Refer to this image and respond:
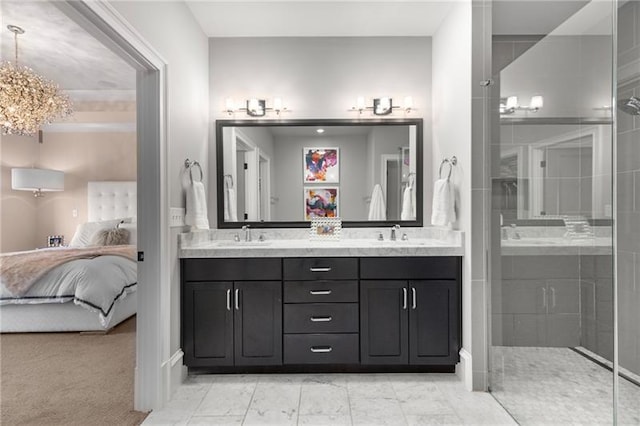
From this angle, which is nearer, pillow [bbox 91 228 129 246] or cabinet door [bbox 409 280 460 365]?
cabinet door [bbox 409 280 460 365]

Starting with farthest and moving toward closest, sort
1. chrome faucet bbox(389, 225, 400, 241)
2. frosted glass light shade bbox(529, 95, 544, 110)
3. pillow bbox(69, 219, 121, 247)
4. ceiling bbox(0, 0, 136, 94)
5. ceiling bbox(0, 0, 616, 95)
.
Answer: pillow bbox(69, 219, 121, 247) < chrome faucet bbox(389, 225, 400, 241) < ceiling bbox(0, 0, 136, 94) < ceiling bbox(0, 0, 616, 95) < frosted glass light shade bbox(529, 95, 544, 110)

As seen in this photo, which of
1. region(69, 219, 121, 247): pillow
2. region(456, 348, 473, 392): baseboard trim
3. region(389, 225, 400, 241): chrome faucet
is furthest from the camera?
region(69, 219, 121, 247): pillow

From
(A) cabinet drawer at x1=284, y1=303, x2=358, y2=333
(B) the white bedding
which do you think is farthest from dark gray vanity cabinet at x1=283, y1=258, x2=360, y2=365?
(B) the white bedding

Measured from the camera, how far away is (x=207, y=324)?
7.89 feet

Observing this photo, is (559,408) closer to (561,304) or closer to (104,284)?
(561,304)

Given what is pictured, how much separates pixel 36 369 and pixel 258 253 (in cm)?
186

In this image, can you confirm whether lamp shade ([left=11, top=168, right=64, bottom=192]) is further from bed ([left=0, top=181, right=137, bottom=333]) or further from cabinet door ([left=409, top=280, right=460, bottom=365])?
cabinet door ([left=409, top=280, right=460, bottom=365])

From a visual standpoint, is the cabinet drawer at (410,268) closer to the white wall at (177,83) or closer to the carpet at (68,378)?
the white wall at (177,83)

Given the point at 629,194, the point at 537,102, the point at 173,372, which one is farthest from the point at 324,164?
the point at 629,194

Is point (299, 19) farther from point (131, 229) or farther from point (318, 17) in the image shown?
point (131, 229)

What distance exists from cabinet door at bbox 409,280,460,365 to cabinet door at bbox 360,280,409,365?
0.17ft

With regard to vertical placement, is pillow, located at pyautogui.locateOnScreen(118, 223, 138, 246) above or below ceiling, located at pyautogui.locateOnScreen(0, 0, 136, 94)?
below

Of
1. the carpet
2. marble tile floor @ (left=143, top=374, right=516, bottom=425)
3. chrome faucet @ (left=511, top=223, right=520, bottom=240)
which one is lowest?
the carpet

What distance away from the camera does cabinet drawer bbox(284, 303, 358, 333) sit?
2.41m
